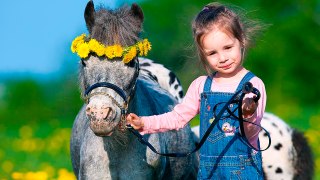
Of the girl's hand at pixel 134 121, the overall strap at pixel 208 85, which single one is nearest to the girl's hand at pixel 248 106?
the overall strap at pixel 208 85

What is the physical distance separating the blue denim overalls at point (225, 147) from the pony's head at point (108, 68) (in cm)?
60

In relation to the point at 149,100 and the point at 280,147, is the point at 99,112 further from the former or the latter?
the point at 280,147

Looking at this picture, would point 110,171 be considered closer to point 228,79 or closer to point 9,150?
point 228,79

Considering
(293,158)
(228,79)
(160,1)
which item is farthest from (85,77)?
(160,1)

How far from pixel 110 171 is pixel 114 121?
2.66 feet

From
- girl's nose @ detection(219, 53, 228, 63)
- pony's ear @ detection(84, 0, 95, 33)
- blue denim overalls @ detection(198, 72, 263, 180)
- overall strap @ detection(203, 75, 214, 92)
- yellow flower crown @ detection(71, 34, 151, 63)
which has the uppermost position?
pony's ear @ detection(84, 0, 95, 33)

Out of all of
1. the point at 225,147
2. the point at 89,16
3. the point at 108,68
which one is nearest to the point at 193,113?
the point at 225,147

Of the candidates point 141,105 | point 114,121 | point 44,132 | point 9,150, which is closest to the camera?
point 114,121

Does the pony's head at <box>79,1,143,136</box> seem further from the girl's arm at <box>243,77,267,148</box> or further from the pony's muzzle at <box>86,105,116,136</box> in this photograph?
the girl's arm at <box>243,77,267,148</box>

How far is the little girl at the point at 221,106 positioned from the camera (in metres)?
5.75

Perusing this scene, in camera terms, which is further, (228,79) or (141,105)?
(141,105)

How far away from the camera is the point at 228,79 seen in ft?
19.2

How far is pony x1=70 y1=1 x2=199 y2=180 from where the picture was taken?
5.39m

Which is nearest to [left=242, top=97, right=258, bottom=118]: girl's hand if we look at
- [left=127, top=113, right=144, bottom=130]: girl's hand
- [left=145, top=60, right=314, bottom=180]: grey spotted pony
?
[left=127, top=113, right=144, bottom=130]: girl's hand
